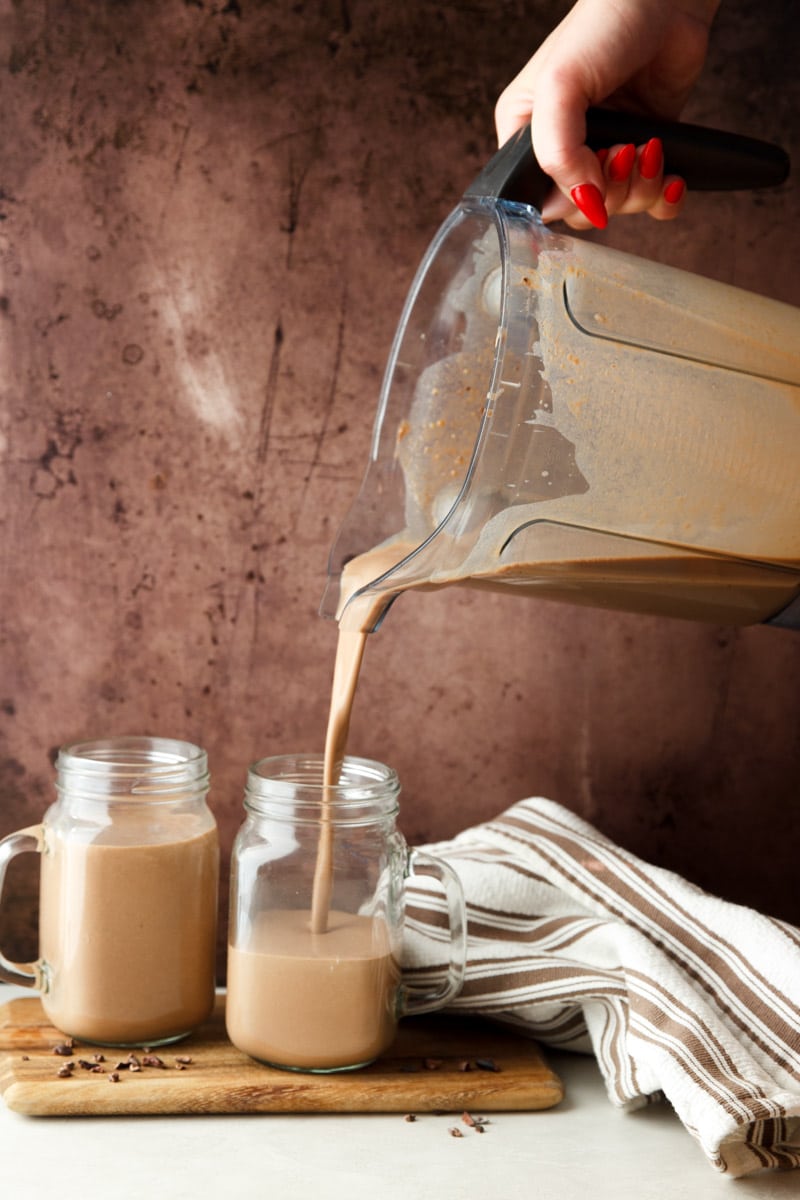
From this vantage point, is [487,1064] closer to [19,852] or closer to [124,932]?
[124,932]

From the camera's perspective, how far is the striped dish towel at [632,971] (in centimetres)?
82

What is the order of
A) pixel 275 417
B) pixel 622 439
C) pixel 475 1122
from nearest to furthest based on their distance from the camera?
pixel 622 439
pixel 475 1122
pixel 275 417

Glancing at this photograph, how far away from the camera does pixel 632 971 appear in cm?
91

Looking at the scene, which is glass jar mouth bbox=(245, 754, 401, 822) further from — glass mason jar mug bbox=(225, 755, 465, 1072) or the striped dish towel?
the striped dish towel

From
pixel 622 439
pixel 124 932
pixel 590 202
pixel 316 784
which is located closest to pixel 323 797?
pixel 316 784

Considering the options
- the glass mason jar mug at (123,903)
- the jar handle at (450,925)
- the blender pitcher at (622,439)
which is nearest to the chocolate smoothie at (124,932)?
the glass mason jar mug at (123,903)

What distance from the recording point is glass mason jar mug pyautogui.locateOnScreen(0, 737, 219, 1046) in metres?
0.93

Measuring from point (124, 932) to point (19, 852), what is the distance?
11 centimetres

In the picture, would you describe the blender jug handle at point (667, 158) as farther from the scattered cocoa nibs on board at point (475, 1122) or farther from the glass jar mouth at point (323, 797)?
the scattered cocoa nibs on board at point (475, 1122)

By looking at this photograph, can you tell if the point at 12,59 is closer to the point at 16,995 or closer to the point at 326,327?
the point at 326,327

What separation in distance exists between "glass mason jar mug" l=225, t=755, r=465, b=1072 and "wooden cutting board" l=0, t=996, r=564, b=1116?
0.09 feet

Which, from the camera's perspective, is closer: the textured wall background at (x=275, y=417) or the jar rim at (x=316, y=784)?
the jar rim at (x=316, y=784)

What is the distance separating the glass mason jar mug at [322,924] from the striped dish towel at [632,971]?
0.22 ft

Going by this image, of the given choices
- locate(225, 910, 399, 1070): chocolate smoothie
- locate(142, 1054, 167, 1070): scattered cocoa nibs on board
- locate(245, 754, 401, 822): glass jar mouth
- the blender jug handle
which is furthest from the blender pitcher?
locate(142, 1054, 167, 1070): scattered cocoa nibs on board
